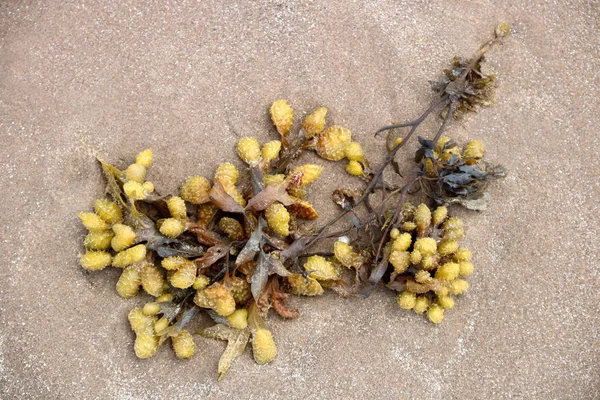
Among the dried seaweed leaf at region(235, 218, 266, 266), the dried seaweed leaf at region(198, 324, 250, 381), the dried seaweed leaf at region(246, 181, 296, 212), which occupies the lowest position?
the dried seaweed leaf at region(198, 324, 250, 381)

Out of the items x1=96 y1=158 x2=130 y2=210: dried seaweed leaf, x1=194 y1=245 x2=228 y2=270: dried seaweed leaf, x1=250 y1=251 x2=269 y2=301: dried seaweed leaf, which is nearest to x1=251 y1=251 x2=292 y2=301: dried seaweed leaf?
x1=250 y1=251 x2=269 y2=301: dried seaweed leaf

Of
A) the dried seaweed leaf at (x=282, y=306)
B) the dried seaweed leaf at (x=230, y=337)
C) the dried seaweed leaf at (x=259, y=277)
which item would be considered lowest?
the dried seaweed leaf at (x=230, y=337)

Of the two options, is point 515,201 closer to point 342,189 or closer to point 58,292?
point 342,189

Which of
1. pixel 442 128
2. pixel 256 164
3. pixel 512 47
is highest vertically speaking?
pixel 512 47

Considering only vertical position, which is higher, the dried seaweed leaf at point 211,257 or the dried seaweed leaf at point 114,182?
the dried seaweed leaf at point 114,182

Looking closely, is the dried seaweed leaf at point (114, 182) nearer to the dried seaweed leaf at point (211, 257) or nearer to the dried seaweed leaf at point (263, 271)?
the dried seaweed leaf at point (211, 257)

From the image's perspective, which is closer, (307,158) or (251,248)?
(251,248)

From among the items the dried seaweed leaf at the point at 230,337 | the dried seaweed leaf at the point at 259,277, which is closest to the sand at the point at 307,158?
the dried seaweed leaf at the point at 230,337

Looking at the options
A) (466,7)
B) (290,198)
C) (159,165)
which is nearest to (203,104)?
(159,165)

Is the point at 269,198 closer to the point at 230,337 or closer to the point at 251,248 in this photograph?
the point at 251,248

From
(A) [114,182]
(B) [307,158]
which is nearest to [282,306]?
(B) [307,158]

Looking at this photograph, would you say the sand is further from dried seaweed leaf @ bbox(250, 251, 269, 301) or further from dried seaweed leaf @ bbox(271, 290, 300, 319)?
dried seaweed leaf @ bbox(250, 251, 269, 301)
